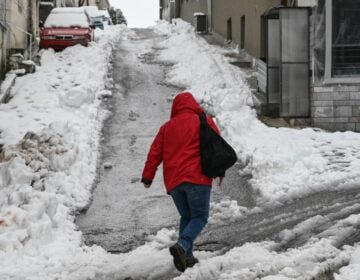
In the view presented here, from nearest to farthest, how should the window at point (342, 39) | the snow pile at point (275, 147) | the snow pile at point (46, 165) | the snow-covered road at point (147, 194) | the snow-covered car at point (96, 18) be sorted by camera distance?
the snow-covered road at point (147, 194) → the snow pile at point (46, 165) → the snow pile at point (275, 147) → the window at point (342, 39) → the snow-covered car at point (96, 18)

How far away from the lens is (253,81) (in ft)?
51.1

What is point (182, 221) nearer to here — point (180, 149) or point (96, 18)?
point (180, 149)

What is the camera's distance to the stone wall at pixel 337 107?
11.9 metres

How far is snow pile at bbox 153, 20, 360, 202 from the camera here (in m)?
8.45

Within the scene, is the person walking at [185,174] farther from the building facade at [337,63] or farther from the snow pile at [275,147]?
the building facade at [337,63]

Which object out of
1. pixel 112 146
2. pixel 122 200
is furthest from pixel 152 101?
pixel 122 200

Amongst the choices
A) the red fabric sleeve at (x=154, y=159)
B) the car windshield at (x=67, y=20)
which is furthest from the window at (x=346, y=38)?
the car windshield at (x=67, y=20)

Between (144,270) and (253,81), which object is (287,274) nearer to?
(144,270)

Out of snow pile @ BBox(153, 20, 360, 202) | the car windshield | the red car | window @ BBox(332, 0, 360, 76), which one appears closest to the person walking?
snow pile @ BBox(153, 20, 360, 202)

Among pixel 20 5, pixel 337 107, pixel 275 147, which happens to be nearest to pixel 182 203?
pixel 275 147

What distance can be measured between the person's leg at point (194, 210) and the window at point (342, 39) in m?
7.34

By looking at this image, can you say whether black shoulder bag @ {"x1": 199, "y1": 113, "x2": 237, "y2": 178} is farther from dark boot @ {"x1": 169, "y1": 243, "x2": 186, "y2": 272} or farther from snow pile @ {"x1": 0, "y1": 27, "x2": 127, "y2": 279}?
snow pile @ {"x1": 0, "y1": 27, "x2": 127, "y2": 279}

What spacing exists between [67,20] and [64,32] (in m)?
1.26

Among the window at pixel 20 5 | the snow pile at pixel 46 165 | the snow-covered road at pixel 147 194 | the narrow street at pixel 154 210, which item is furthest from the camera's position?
the window at pixel 20 5
